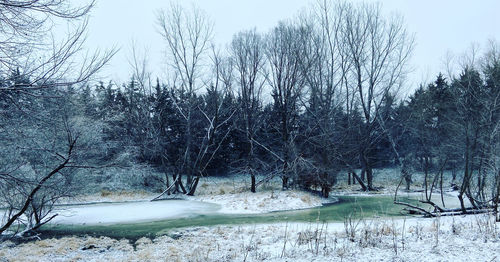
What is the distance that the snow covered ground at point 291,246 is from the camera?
594 cm

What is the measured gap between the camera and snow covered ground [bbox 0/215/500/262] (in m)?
5.94

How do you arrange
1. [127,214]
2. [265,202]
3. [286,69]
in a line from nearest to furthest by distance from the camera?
[127,214] → [265,202] → [286,69]

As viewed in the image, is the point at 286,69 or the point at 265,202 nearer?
the point at 265,202

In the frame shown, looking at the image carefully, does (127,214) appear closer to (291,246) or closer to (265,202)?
(265,202)

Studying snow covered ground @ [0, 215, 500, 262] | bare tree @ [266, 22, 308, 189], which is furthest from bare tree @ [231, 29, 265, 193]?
snow covered ground @ [0, 215, 500, 262]

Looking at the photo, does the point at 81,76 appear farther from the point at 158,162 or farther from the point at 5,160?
the point at 158,162

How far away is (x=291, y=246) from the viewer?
7.21 metres

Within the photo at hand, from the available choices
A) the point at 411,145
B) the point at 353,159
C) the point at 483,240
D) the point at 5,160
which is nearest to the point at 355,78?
the point at 353,159

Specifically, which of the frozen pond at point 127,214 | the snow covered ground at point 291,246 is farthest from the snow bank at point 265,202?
the snow covered ground at point 291,246

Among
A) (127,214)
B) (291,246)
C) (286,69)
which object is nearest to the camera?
(291,246)

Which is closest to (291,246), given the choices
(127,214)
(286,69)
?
(127,214)

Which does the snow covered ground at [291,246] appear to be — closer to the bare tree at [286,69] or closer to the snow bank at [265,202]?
the snow bank at [265,202]

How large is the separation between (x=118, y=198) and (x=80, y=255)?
1454cm

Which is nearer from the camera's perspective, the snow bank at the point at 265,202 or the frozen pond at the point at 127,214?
the frozen pond at the point at 127,214
